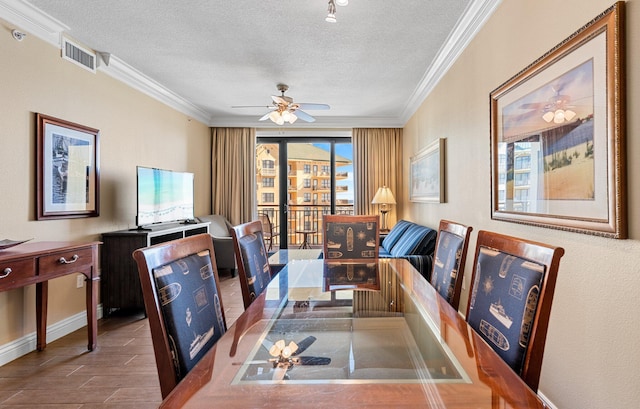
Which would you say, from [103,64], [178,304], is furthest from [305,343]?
[103,64]

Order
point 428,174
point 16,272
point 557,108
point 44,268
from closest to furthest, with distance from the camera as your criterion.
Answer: point 557,108 < point 16,272 < point 44,268 < point 428,174

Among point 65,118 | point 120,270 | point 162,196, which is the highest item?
point 65,118

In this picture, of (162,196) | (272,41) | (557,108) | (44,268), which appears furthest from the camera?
(162,196)

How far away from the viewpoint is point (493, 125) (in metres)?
2.25

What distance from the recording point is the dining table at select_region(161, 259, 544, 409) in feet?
2.27

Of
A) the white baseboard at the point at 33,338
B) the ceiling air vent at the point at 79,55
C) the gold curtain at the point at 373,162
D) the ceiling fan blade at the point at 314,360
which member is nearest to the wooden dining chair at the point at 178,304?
the ceiling fan blade at the point at 314,360

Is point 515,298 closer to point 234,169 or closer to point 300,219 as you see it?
point 234,169

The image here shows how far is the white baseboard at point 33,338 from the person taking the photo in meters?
2.32

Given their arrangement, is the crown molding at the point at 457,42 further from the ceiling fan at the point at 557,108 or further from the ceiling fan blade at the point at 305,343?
the ceiling fan blade at the point at 305,343

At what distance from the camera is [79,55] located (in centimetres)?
296

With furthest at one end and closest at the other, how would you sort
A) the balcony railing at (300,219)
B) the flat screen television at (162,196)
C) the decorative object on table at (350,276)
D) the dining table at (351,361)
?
the balcony railing at (300,219)
the flat screen television at (162,196)
the decorative object on table at (350,276)
the dining table at (351,361)

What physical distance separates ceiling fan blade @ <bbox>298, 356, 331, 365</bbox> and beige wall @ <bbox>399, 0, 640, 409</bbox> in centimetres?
118

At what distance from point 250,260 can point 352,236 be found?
1.28 metres

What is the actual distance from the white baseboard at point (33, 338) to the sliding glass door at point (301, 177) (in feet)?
11.5
